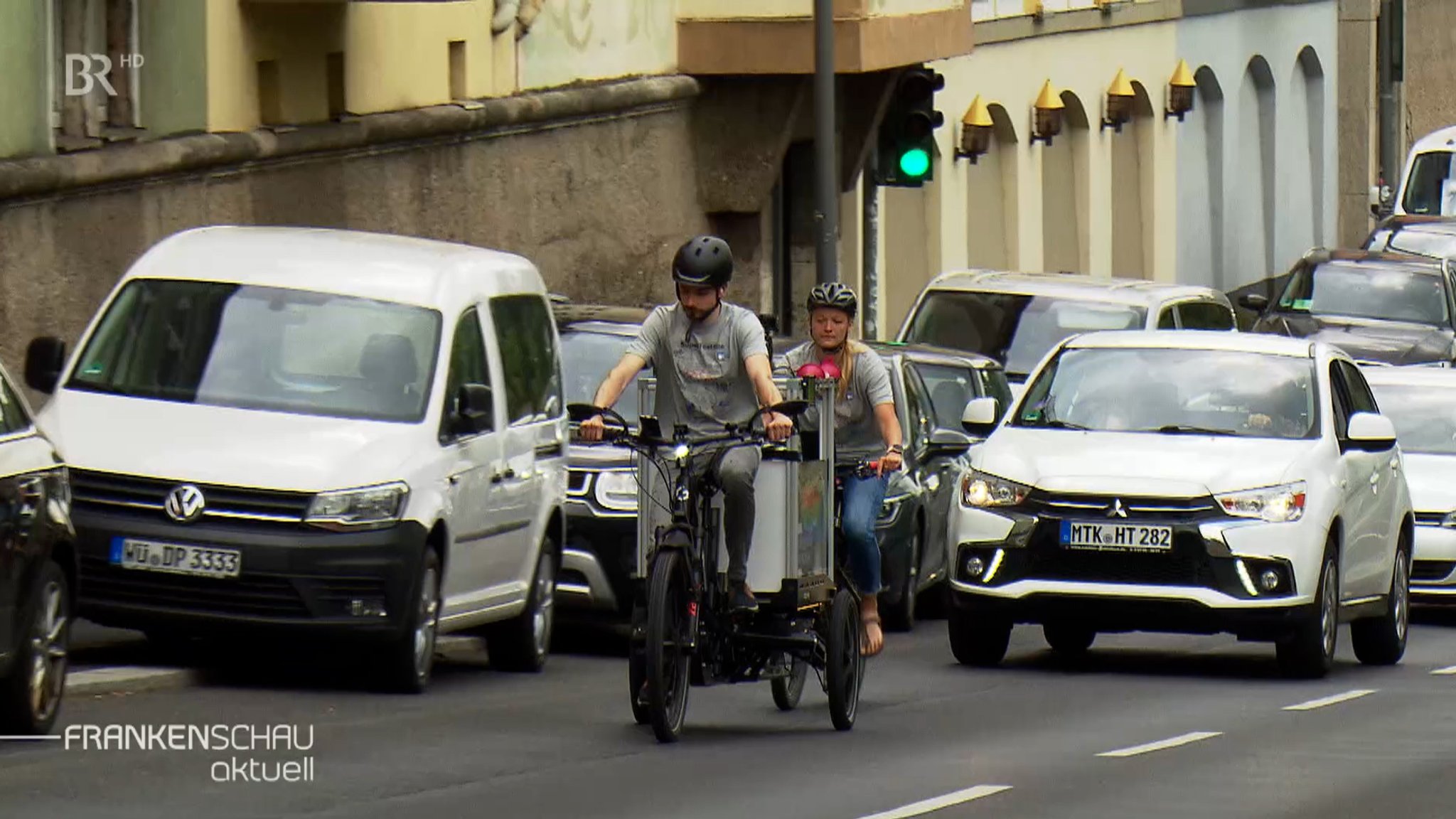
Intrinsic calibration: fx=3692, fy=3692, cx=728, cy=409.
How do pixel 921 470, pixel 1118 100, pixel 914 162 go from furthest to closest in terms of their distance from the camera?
pixel 1118 100 < pixel 914 162 < pixel 921 470

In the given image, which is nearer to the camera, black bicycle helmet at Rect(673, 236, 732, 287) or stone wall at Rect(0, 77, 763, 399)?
black bicycle helmet at Rect(673, 236, 732, 287)

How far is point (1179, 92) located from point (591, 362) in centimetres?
2841

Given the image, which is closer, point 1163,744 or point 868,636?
point 1163,744

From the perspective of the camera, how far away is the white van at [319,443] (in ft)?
46.7

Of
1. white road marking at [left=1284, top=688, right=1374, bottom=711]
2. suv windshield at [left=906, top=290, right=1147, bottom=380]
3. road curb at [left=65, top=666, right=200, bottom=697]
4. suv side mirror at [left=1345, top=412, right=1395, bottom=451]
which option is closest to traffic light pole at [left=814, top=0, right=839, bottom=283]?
suv windshield at [left=906, top=290, right=1147, bottom=380]

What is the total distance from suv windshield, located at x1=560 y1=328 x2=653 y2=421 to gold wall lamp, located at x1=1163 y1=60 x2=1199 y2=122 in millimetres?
27995

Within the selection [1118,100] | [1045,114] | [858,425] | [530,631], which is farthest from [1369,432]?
[1118,100]

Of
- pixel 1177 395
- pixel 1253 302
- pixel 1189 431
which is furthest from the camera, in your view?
pixel 1253 302

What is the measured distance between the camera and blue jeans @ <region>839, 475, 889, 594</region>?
1448 cm

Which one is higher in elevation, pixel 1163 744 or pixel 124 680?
pixel 124 680

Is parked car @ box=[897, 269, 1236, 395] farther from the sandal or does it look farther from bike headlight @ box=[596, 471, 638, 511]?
the sandal

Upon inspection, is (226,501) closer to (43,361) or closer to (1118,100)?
(43,361)

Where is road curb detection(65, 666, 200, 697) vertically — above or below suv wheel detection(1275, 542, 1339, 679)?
above

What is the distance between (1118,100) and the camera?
144ft
